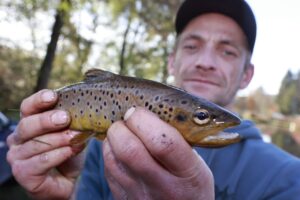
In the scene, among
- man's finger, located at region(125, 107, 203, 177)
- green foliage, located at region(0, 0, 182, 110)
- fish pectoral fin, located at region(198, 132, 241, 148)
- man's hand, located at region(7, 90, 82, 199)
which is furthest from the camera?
green foliage, located at region(0, 0, 182, 110)

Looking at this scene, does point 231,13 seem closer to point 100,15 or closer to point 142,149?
point 142,149

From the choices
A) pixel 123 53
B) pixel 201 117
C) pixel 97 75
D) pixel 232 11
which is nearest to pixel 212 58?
pixel 232 11

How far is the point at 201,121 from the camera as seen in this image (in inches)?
69.1

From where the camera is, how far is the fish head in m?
1.73

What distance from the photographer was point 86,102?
86.4 inches

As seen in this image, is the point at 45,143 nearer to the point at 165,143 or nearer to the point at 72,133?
the point at 72,133

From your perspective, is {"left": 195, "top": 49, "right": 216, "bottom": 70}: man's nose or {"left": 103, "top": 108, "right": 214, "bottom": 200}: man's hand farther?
{"left": 195, "top": 49, "right": 216, "bottom": 70}: man's nose

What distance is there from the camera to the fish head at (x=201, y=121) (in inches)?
68.1

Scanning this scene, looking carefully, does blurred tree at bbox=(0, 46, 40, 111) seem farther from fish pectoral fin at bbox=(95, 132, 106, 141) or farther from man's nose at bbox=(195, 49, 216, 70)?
fish pectoral fin at bbox=(95, 132, 106, 141)

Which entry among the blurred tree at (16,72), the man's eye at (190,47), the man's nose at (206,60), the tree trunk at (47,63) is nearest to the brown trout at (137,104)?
the man's nose at (206,60)

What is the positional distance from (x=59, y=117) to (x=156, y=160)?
83 centimetres

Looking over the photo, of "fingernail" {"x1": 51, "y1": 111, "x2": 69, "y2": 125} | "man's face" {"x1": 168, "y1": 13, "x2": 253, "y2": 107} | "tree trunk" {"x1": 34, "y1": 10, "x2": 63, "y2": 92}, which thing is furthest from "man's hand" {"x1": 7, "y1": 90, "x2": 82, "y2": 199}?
"tree trunk" {"x1": 34, "y1": 10, "x2": 63, "y2": 92}

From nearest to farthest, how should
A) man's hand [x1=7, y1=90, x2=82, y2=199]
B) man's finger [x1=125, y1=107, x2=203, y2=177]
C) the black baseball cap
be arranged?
man's finger [x1=125, y1=107, x2=203, y2=177], man's hand [x1=7, y1=90, x2=82, y2=199], the black baseball cap

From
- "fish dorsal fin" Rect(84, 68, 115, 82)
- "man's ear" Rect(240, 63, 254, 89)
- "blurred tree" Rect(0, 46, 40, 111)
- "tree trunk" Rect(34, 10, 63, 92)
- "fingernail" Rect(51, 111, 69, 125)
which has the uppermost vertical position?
"man's ear" Rect(240, 63, 254, 89)
